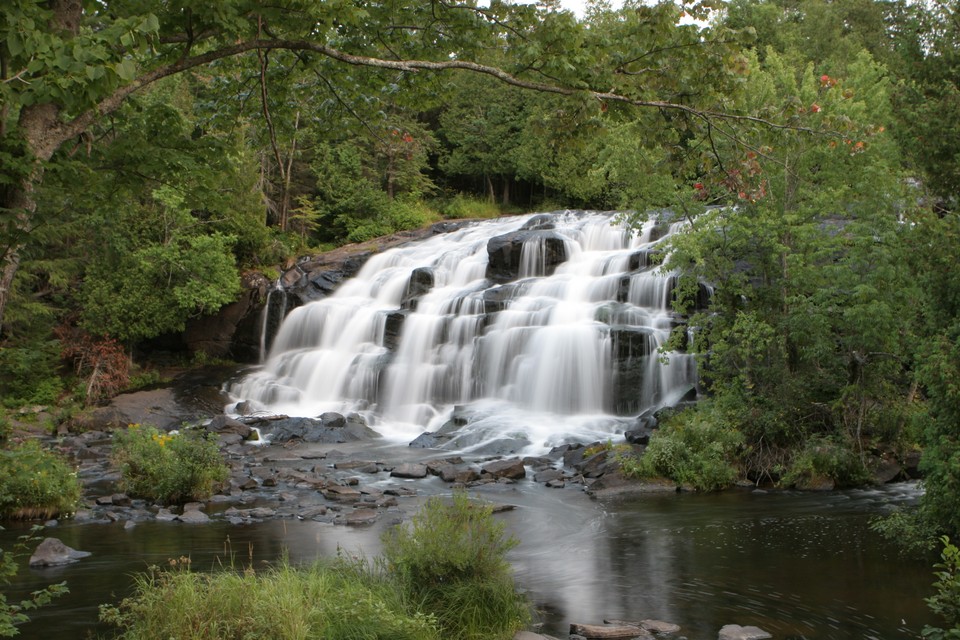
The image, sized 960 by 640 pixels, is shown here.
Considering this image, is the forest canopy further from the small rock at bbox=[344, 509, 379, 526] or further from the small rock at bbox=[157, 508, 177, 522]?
the small rock at bbox=[344, 509, 379, 526]

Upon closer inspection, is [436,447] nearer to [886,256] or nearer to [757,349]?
[757,349]

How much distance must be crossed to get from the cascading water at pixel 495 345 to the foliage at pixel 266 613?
11.7 metres

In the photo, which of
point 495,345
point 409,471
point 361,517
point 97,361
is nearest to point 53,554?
point 361,517

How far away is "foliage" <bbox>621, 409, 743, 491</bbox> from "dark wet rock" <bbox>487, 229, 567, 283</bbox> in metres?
12.5

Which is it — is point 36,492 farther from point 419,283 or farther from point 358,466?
point 419,283

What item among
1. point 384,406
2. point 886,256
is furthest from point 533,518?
point 384,406

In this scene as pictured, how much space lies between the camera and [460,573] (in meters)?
7.19

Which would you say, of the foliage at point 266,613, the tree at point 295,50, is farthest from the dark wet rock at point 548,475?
the tree at point 295,50

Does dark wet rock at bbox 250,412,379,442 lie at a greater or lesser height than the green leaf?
lesser

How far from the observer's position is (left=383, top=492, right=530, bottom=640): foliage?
22.6ft

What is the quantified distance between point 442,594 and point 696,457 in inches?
350

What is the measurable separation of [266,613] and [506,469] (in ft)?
33.1

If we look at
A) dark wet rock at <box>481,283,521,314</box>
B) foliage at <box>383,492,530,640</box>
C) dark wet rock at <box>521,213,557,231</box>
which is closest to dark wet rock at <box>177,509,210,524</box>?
foliage at <box>383,492,530,640</box>

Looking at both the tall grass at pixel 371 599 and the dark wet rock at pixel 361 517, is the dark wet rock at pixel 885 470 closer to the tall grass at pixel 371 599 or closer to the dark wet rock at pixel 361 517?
the dark wet rock at pixel 361 517
